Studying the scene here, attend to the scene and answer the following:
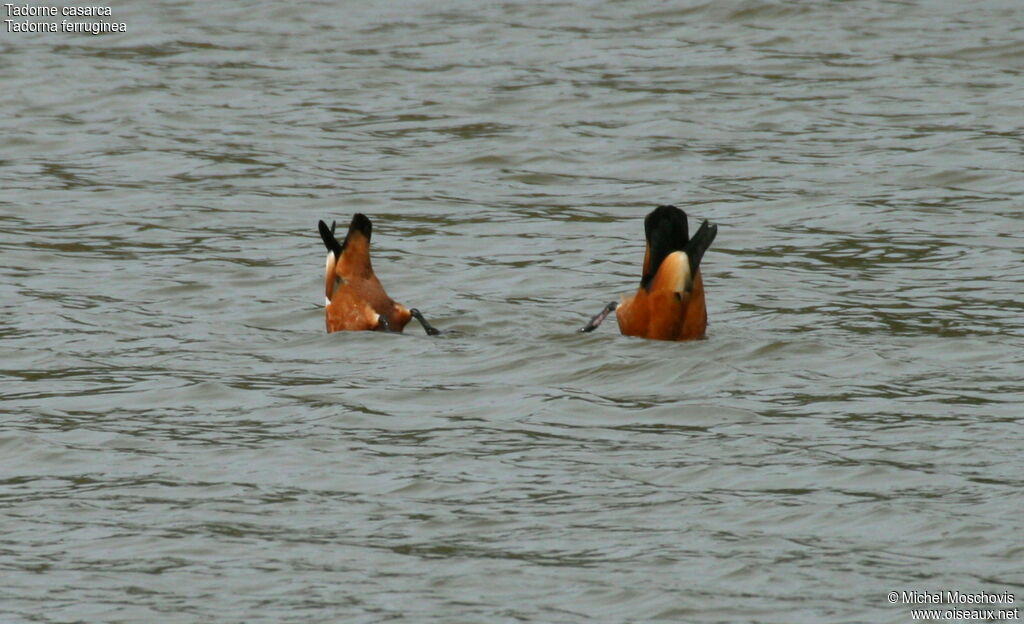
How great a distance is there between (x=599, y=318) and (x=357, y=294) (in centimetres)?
147

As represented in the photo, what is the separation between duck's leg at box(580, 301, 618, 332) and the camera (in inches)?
430

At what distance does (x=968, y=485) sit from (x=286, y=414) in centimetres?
338

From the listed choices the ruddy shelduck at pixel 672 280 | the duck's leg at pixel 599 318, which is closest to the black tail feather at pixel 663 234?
the ruddy shelduck at pixel 672 280

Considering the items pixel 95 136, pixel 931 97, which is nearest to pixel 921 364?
pixel 931 97

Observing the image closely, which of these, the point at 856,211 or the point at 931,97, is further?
the point at 931,97

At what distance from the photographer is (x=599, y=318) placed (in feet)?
36.0

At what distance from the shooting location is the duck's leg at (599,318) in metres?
10.9

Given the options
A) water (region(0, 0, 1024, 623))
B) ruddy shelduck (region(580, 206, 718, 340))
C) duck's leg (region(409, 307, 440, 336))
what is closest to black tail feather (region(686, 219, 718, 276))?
ruddy shelduck (region(580, 206, 718, 340))

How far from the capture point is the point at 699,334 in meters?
10.6

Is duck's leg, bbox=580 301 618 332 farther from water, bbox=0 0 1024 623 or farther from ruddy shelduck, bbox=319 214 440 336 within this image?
ruddy shelduck, bbox=319 214 440 336

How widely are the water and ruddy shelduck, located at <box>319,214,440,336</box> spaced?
0.16 metres

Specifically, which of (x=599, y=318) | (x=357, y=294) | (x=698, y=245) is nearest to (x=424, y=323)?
(x=357, y=294)

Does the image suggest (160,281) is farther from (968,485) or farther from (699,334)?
(968,485)

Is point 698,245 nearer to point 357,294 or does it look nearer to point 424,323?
point 424,323
